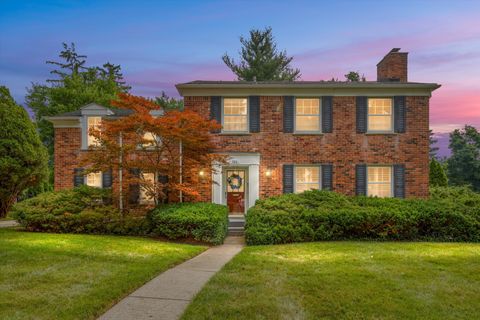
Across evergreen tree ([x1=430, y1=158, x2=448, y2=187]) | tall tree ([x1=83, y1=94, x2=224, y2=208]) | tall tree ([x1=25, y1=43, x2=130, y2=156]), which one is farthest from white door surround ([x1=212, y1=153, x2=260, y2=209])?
tall tree ([x1=25, y1=43, x2=130, y2=156])

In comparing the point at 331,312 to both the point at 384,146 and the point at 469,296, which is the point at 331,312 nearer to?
the point at 469,296

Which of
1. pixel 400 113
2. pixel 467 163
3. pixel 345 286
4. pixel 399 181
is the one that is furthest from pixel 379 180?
pixel 467 163

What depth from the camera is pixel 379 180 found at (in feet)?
47.5

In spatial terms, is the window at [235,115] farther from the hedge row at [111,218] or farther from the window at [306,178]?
the hedge row at [111,218]

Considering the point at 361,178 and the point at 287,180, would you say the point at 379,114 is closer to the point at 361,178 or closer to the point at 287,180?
the point at 361,178

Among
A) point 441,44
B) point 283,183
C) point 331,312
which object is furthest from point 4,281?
point 441,44

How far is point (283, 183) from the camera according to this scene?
563 inches

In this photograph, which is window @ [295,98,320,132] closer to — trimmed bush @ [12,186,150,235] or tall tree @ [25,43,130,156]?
trimmed bush @ [12,186,150,235]

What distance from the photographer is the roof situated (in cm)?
1408

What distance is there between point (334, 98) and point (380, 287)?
9.95m

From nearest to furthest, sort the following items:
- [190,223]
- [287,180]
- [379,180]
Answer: [190,223] → [287,180] → [379,180]

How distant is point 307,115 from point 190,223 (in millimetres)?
6870

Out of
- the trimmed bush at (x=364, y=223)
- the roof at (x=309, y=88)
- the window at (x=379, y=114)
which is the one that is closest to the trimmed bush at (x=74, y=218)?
the trimmed bush at (x=364, y=223)

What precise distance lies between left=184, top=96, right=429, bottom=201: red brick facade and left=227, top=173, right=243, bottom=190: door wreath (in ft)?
3.27
